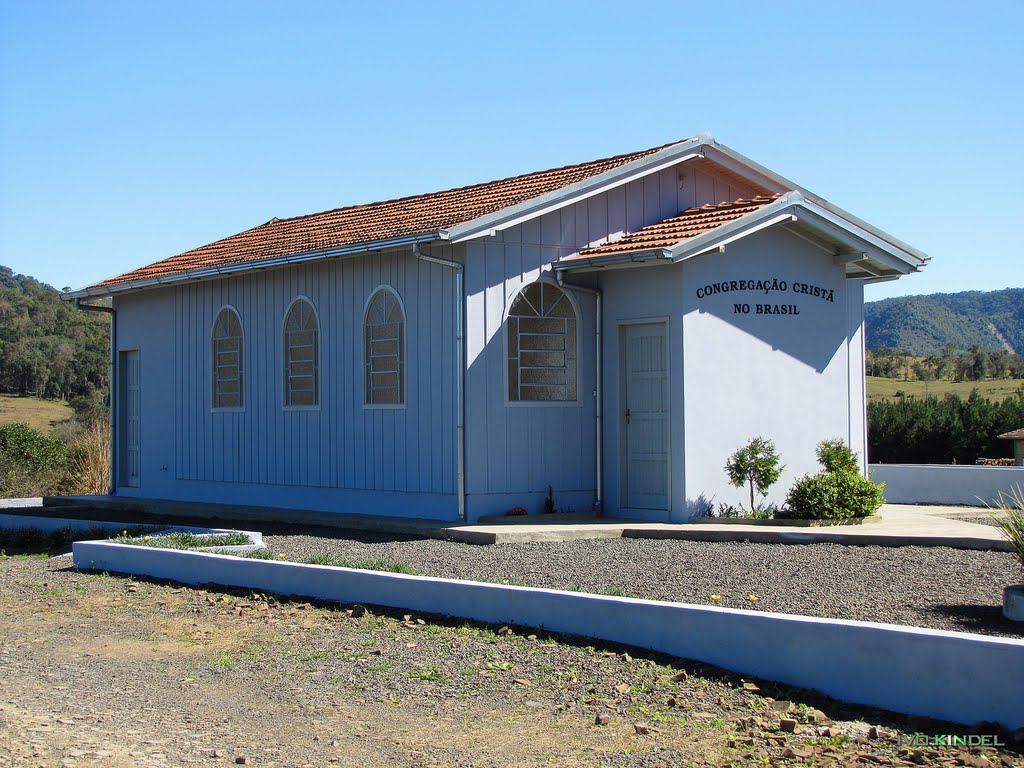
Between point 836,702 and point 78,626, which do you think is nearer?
point 836,702

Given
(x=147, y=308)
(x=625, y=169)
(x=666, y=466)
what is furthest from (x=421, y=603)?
(x=147, y=308)

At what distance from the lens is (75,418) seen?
4147cm

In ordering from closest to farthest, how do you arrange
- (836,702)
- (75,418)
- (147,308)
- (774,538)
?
(836,702), (774,538), (147,308), (75,418)

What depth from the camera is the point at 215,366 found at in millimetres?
17922

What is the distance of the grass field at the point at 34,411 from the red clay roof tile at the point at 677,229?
33.8 meters

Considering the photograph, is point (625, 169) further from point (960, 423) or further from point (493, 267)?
point (960, 423)

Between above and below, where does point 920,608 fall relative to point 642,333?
below

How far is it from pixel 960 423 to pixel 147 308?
15.9 metres

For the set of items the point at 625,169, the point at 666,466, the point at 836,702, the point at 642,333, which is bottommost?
the point at 836,702

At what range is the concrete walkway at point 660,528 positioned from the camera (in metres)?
11.8

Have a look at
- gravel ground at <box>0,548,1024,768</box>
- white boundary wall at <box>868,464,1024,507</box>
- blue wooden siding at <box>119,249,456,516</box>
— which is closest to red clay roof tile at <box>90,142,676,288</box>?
blue wooden siding at <box>119,249,456,516</box>

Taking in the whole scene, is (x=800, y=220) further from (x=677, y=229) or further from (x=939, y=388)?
(x=939, y=388)

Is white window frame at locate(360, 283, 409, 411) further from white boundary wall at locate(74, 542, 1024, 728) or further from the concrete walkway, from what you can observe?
white boundary wall at locate(74, 542, 1024, 728)

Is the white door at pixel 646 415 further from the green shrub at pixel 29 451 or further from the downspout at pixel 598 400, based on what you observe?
the green shrub at pixel 29 451
